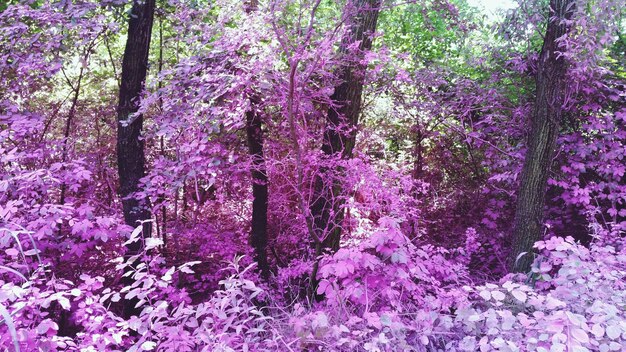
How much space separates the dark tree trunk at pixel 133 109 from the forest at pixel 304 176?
18 millimetres

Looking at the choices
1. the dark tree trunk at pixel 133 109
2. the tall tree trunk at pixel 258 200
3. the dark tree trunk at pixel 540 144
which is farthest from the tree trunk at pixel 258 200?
the dark tree trunk at pixel 540 144

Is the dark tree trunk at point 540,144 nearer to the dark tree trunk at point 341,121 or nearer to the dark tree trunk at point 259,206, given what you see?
the dark tree trunk at point 341,121

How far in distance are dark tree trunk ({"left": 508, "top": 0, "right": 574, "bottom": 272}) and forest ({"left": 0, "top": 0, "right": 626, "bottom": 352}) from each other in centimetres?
2

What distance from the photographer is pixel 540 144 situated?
4203mm

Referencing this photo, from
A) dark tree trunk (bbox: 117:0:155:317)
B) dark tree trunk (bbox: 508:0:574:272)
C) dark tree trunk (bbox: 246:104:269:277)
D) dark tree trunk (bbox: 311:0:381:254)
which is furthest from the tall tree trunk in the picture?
dark tree trunk (bbox: 508:0:574:272)

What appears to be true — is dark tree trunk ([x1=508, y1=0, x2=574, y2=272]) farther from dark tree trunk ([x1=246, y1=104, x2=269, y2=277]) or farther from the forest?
dark tree trunk ([x1=246, y1=104, x2=269, y2=277])

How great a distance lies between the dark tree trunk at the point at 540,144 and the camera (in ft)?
13.4

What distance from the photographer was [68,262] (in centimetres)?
377

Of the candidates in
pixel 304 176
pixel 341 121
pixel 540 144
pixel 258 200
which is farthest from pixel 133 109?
pixel 540 144

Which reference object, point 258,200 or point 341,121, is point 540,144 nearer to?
point 341,121

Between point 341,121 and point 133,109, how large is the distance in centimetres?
193

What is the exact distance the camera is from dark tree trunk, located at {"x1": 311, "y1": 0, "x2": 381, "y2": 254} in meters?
3.91

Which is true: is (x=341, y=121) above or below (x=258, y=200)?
above

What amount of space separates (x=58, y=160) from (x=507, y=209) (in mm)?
5094
